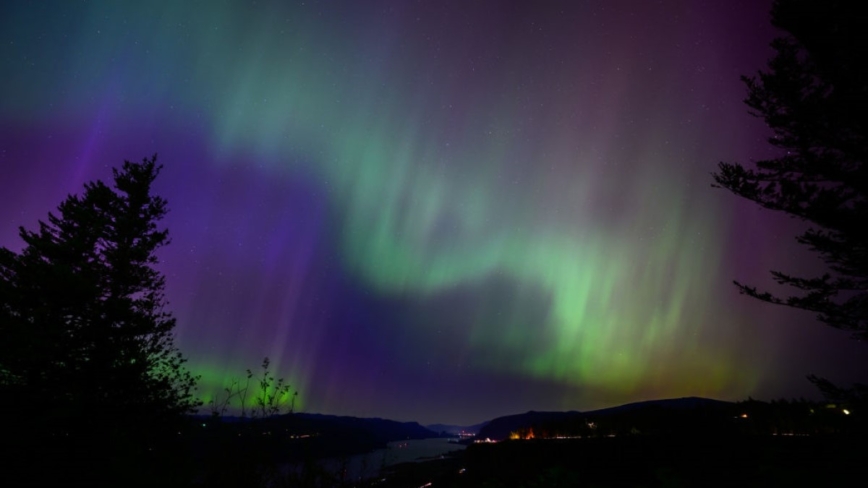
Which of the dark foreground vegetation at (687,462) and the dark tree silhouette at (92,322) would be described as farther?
the dark tree silhouette at (92,322)

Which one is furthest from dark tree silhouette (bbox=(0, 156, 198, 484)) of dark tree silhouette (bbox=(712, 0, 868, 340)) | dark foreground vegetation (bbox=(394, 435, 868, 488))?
dark tree silhouette (bbox=(712, 0, 868, 340))

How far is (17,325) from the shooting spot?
50.4ft

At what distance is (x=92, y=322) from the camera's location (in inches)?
704

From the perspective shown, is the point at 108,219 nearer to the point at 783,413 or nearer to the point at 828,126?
the point at 828,126

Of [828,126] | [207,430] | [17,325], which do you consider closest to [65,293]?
[17,325]

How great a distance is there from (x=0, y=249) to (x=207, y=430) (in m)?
19.2

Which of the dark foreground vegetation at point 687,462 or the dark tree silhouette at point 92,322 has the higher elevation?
the dark tree silhouette at point 92,322

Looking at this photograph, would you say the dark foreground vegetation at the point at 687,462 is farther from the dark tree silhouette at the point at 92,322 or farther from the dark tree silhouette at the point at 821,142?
the dark tree silhouette at the point at 92,322

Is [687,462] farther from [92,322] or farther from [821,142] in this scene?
[92,322]

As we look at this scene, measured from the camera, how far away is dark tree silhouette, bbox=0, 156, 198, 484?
1565cm

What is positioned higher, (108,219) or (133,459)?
(108,219)

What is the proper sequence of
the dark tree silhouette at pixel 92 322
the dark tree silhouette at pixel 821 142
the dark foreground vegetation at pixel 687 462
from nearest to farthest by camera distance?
the dark foreground vegetation at pixel 687 462, the dark tree silhouette at pixel 821 142, the dark tree silhouette at pixel 92 322

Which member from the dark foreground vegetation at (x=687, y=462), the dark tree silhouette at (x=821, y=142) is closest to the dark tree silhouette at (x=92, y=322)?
the dark foreground vegetation at (x=687, y=462)

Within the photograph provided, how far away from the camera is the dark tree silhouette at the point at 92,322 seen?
15.6m
